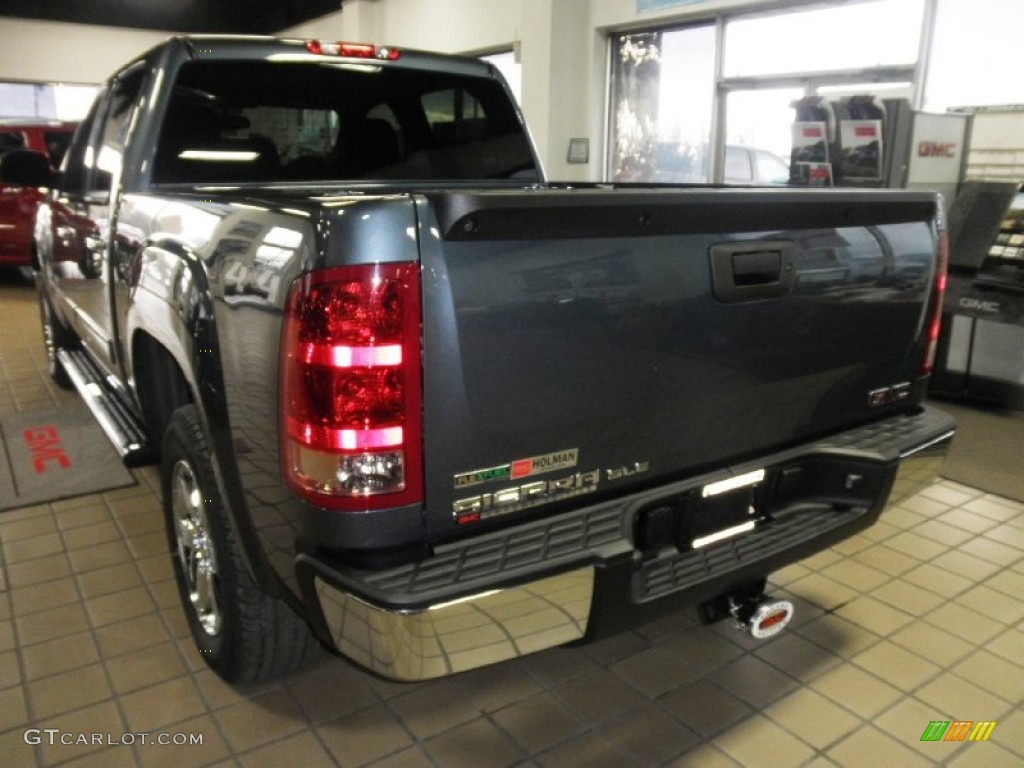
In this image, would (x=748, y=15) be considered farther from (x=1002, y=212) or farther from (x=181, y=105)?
(x=181, y=105)

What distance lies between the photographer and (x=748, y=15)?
777cm

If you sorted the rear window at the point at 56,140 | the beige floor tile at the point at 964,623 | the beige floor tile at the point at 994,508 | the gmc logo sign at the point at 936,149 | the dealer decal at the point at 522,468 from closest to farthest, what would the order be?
the dealer decal at the point at 522,468 < the beige floor tile at the point at 964,623 < the beige floor tile at the point at 994,508 < the gmc logo sign at the point at 936,149 < the rear window at the point at 56,140

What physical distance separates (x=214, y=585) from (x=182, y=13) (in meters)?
16.3

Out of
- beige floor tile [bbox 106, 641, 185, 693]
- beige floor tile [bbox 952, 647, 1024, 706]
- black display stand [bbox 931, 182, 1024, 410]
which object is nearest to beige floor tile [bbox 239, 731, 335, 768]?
beige floor tile [bbox 106, 641, 185, 693]

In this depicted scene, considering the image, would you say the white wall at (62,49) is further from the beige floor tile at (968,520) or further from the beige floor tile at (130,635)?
the beige floor tile at (968,520)

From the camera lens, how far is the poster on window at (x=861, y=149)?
5344 mm

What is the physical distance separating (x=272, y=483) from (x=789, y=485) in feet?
4.23

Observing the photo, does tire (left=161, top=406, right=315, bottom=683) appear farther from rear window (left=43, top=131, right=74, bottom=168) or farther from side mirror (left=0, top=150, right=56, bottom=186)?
rear window (left=43, top=131, right=74, bottom=168)

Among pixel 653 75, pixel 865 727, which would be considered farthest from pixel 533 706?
pixel 653 75

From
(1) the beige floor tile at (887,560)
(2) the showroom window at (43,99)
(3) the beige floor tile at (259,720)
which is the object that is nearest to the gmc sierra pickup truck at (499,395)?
(3) the beige floor tile at (259,720)

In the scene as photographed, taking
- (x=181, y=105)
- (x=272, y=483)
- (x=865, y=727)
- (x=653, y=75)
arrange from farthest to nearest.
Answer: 1. (x=653, y=75)
2. (x=181, y=105)
3. (x=865, y=727)
4. (x=272, y=483)

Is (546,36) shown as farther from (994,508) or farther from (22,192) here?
(994,508)

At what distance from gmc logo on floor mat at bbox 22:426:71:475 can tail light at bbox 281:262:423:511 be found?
10.2 ft

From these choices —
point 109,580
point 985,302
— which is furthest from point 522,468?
point 985,302
